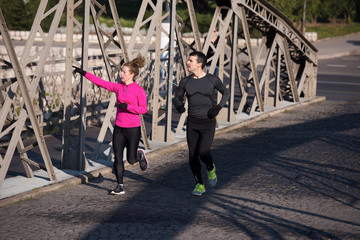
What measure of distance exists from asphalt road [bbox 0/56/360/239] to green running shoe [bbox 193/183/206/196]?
93mm

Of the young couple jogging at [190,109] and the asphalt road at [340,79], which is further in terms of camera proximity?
the asphalt road at [340,79]

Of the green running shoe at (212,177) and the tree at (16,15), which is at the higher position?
the green running shoe at (212,177)

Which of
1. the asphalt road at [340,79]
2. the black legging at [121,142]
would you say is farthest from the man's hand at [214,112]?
the asphalt road at [340,79]

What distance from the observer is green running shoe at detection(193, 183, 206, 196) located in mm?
8727

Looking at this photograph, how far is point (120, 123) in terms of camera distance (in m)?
8.82

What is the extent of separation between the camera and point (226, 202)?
27.6ft

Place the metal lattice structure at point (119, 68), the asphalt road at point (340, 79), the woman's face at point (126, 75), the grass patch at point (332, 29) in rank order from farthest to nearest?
the grass patch at point (332, 29), the asphalt road at point (340, 79), the metal lattice structure at point (119, 68), the woman's face at point (126, 75)

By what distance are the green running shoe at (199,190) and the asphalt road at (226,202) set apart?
0.30ft

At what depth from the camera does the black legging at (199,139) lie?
28.6 ft

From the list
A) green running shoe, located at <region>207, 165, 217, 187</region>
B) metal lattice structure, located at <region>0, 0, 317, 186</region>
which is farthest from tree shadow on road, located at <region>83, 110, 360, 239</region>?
metal lattice structure, located at <region>0, 0, 317, 186</region>

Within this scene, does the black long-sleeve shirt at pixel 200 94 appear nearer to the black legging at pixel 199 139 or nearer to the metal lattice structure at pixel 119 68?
the black legging at pixel 199 139

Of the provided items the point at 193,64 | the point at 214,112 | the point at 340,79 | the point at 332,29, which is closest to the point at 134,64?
the point at 193,64

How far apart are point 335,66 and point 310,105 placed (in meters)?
15.5

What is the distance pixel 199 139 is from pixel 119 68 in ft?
8.41
